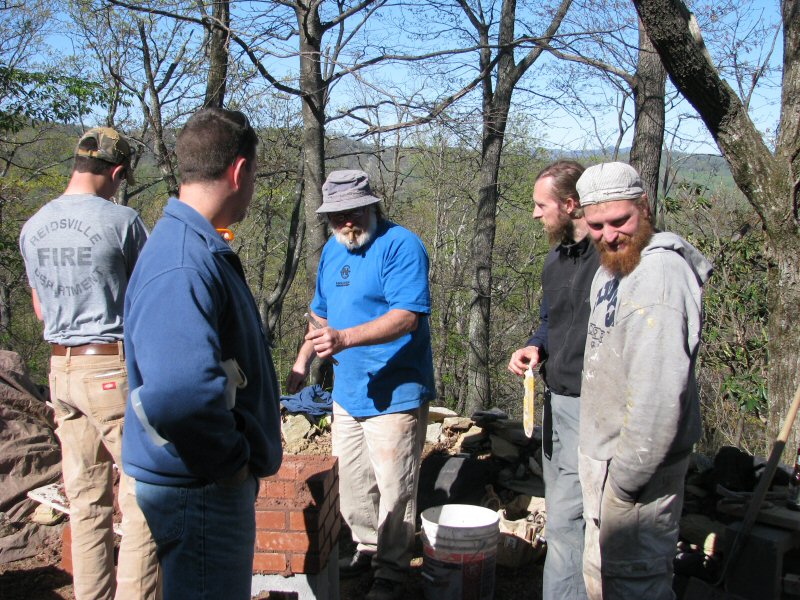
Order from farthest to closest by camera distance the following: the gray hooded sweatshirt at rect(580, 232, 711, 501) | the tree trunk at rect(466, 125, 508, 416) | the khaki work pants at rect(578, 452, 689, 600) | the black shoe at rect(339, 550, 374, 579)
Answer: the tree trunk at rect(466, 125, 508, 416) < the black shoe at rect(339, 550, 374, 579) < the khaki work pants at rect(578, 452, 689, 600) < the gray hooded sweatshirt at rect(580, 232, 711, 501)

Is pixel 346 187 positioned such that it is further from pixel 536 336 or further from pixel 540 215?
pixel 536 336

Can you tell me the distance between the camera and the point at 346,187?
334cm

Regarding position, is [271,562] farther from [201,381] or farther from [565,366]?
[201,381]

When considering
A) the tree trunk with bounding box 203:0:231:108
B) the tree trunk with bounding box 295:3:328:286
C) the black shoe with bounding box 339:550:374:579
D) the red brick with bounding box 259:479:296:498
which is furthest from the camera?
the tree trunk with bounding box 203:0:231:108

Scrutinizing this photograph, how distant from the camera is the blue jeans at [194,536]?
1.70 m

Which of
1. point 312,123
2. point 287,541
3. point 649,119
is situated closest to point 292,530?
point 287,541

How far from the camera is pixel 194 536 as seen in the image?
170cm

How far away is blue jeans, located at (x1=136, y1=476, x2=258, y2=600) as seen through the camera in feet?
5.58

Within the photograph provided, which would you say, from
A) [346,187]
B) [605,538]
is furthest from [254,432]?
[346,187]

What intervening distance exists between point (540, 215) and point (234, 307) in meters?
1.70

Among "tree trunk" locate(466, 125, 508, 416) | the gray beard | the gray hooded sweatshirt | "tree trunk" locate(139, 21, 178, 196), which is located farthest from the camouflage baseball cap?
"tree trunk" locate(466, 125, 508, 416)

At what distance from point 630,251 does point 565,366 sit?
812 millimetres

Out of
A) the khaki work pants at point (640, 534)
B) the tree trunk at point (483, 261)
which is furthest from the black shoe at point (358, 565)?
the tree trunk at point (483, 261)

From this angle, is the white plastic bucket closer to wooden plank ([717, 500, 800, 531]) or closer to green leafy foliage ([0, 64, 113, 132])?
wooden plank ([717, 500, 800, 531])
